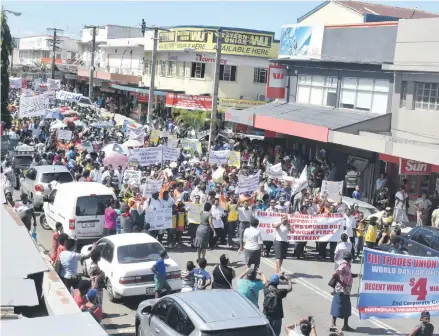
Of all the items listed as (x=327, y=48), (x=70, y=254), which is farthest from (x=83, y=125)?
(x=70, y=254)

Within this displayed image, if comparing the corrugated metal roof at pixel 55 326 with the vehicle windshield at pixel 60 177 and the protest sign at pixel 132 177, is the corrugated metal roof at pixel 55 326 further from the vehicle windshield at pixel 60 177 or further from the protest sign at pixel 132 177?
the vehicle windshield at pixel 60 177

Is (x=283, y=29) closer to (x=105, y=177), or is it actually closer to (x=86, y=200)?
(x=105, y=177)

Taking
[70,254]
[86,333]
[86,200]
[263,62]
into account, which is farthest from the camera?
[263,62]

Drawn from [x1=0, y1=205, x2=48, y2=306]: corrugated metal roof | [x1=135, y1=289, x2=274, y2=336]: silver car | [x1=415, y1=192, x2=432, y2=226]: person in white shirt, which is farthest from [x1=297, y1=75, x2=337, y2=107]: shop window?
[x1=0, y1=205, x2=48, y2=306]: corrugated metal roof

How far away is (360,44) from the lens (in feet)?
100

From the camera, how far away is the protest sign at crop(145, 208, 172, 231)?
1789cm

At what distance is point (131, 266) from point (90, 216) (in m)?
4.60

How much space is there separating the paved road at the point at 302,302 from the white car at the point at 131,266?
50 cm

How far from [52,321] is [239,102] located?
42.1 meters

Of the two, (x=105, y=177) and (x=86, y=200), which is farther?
(x=105, y=177)

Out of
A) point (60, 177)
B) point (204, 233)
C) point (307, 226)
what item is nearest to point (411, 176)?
point (307, 226)

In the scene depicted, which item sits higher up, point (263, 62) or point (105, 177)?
point (263, 62)

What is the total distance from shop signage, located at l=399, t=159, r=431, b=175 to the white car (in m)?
13.7

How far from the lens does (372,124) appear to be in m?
28.6
